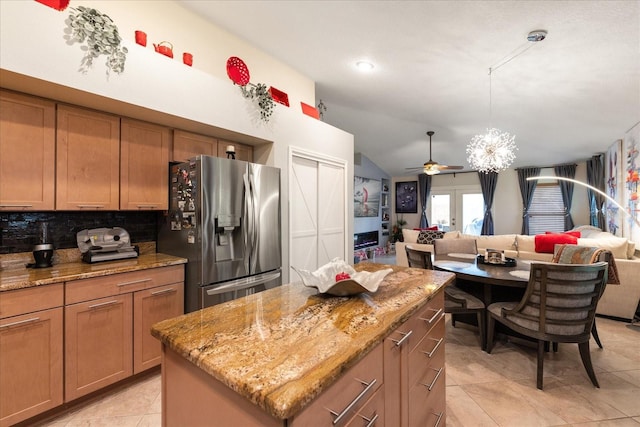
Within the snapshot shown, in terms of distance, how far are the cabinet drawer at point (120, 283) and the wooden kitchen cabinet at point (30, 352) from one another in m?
0.08

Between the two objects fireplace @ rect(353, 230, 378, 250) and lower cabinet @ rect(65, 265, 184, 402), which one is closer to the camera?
lower cabinet @ rect(65, 265, 184, 402)

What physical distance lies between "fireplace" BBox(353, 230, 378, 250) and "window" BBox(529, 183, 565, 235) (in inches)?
154

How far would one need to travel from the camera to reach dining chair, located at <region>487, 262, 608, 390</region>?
6.74 feet

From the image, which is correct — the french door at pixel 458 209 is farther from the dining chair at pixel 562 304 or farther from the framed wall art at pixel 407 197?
the dining chair at pixel 562 304

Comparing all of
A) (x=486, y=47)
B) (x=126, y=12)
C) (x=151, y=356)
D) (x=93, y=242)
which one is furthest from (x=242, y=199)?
(x=486, y=47)

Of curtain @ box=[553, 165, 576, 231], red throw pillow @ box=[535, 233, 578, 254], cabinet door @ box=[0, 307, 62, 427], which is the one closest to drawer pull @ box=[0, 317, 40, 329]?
cabinet door @ box=[0, 307, 62, 427]

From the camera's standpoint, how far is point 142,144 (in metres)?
2.46

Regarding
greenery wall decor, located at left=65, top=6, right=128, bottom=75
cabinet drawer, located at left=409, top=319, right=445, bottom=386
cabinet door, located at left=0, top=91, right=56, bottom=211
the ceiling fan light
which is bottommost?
cabinet drawer, located at left=409, top=319, right=445, bottom=386

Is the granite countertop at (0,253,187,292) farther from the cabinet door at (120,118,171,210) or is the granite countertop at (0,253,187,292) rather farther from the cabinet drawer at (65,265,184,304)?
the cabinet door at (120,118,171,210)

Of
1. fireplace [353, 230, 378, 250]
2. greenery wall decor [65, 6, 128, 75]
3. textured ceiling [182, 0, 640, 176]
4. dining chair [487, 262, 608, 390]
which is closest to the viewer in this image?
greenery wall decor [65, 6, 128, 75]

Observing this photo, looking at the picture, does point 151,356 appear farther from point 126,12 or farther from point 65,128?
point 126,12

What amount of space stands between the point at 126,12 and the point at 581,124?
6.16m

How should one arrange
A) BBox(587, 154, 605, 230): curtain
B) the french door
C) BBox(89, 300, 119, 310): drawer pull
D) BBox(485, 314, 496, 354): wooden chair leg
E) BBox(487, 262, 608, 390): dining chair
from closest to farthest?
BBox(89, 300, 119, 310): drawer pull → BBox(487, 262, 608, 390): dining chair → BBox(485, 314, 496, 354): wooden chair leg → BBox(587, 154, 605, 230): curtain → the french door

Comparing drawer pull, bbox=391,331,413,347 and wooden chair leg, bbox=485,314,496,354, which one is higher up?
drawer pull, bbox=391,331,413,347
